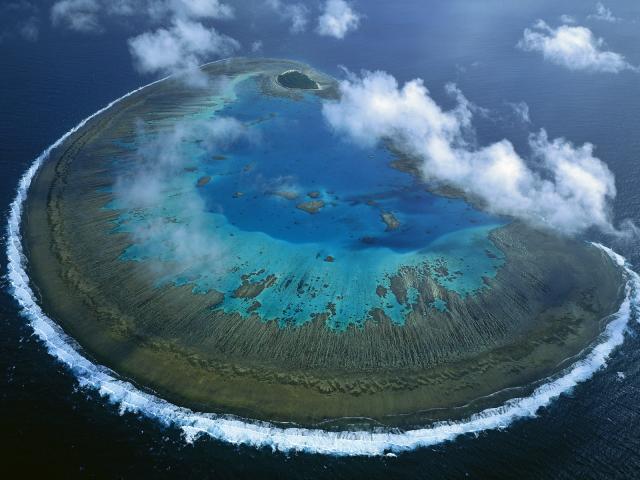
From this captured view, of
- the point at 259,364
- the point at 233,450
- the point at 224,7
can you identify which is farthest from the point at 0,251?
the point at 224,7

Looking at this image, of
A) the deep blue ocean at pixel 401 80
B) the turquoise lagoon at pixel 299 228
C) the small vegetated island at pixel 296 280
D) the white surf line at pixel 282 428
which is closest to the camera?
the deep blue ocean at pixel 401 80

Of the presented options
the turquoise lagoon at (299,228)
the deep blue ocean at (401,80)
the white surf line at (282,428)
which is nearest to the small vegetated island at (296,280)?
the turquoise lagoon at (299,228)

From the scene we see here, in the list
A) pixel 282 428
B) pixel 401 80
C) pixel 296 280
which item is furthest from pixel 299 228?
pixel 401 80

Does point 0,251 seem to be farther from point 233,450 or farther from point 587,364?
point 587,364

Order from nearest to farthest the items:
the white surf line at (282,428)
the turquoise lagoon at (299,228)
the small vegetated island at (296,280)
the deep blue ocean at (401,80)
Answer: the deep blue ocean at (401,80), the white surf line at (282,428), the small vegetated island at (296,280), the turquoise lagoon at (299,228)

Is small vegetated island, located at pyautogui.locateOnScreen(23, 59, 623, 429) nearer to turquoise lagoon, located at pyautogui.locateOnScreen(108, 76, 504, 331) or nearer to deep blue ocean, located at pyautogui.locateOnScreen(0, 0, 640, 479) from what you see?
turquoise lagoon, located at pyautogui.locateOnScreen(108, 76, 504, 331)

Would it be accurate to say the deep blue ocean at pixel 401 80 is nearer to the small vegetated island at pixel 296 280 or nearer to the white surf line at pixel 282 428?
the white surf line at pixel 282 428
